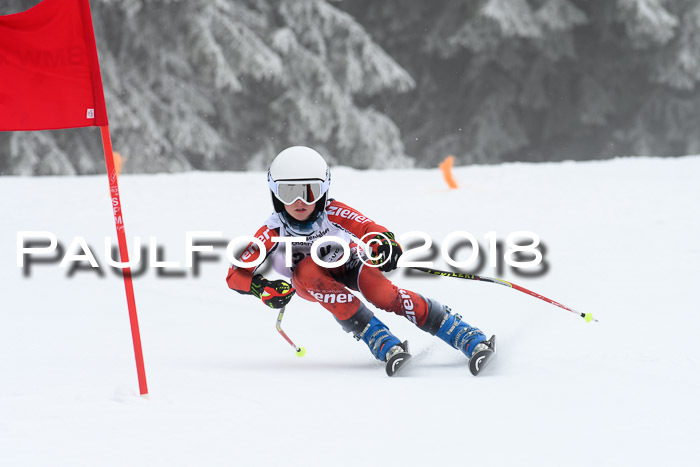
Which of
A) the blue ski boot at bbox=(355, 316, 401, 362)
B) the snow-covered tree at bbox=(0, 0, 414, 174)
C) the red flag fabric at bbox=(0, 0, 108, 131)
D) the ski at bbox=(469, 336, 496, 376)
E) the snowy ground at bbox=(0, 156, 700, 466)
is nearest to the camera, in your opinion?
the snowy ground at bbox=(0, 156, 700, 466)

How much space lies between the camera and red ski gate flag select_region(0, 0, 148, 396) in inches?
137

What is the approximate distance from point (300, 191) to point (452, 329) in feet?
3.16

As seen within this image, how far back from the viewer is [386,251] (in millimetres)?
4273

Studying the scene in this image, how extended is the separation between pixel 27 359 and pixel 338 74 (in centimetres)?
1310

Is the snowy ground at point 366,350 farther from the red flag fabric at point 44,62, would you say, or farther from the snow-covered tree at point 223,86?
the snow-covered tree at point 223,86

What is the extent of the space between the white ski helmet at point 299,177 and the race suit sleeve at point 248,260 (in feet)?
0.61

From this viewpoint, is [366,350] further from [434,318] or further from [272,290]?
[272,290]

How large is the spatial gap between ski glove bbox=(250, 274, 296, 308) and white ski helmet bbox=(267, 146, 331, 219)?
0.39 meters

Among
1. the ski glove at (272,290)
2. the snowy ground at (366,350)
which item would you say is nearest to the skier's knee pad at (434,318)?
the snowy ground at (366,350)

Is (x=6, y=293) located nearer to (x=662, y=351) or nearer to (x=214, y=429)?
(x=214, y=429)

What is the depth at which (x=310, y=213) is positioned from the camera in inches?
174

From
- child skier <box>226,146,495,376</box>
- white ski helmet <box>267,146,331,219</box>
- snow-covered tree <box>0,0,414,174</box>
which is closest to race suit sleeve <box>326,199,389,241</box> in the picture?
child skier <box>226,146,495,376</box>

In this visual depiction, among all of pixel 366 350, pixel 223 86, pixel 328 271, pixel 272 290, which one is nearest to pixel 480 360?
pixel 328 271

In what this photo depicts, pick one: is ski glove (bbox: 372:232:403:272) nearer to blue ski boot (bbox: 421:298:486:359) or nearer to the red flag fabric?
blue ski boot (bbox: 421:298:486:359)
